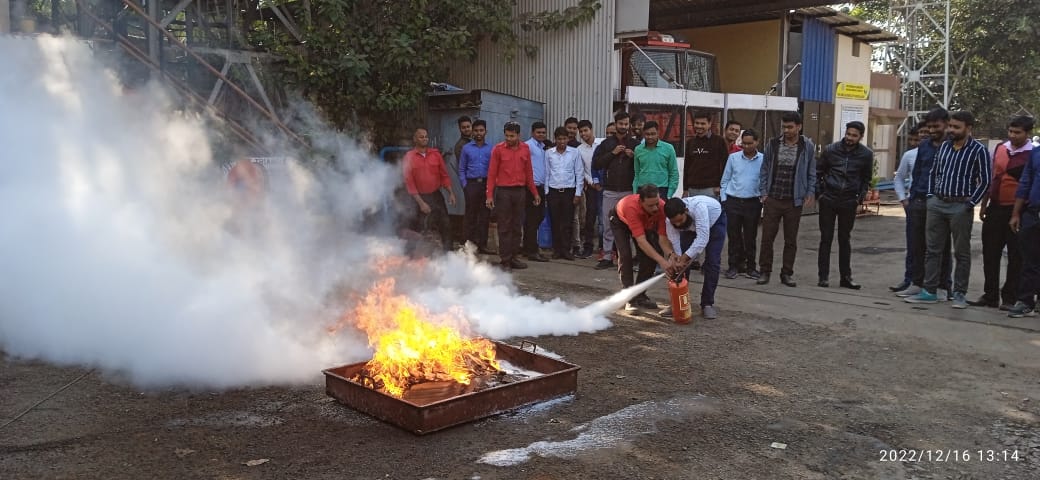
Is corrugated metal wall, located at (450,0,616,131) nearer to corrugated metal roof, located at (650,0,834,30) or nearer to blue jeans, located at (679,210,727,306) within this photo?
corrugated metal roof, located at (650,0,834,30)

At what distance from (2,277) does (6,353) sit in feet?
2.05

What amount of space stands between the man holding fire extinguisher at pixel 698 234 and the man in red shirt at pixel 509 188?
3382mm

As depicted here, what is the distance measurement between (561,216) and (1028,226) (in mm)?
5635

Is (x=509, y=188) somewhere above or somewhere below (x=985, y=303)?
above

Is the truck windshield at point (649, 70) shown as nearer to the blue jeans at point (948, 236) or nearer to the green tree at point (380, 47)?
the green tree at point (380, 47)

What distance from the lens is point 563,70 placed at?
1312 cm

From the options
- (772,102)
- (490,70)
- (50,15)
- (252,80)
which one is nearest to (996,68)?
(772,102)

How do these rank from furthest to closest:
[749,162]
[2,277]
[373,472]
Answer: [749,162] < [2,277] < [373,472]

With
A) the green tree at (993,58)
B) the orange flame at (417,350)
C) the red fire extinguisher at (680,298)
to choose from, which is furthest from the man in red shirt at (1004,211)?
the green tree at (993,58)

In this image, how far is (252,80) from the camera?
11.9 meters

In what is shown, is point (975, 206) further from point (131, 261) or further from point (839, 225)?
point (131, 261)

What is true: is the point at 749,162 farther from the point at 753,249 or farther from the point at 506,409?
the point at 506,409

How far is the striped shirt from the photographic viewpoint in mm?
7365

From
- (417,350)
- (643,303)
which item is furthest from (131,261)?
(643,303)
